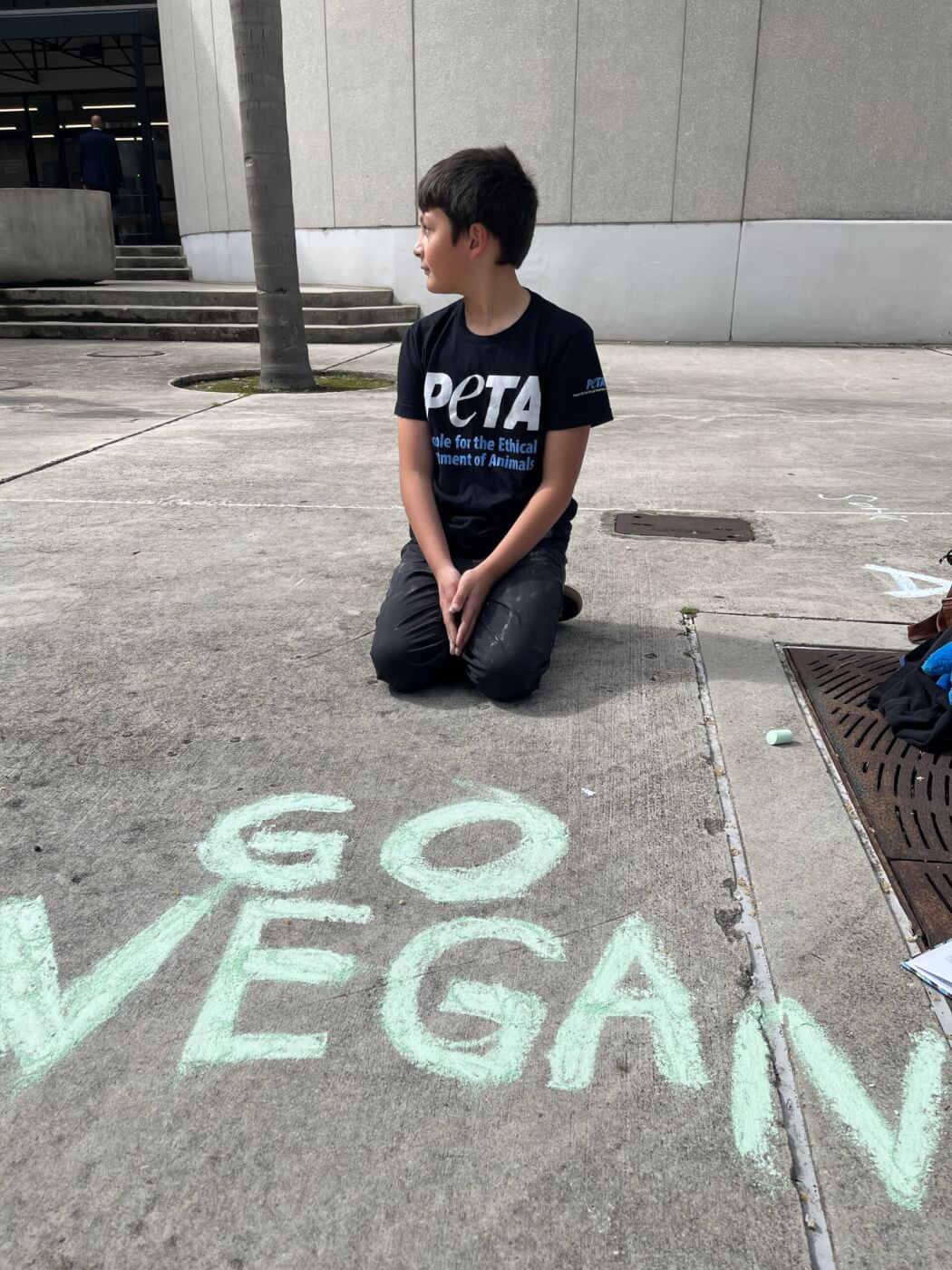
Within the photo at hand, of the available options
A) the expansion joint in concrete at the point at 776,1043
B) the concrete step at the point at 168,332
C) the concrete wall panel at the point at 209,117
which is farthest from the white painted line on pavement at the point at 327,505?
the concrete wall panel at the point at 209,117

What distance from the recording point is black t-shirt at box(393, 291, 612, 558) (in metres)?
2.95

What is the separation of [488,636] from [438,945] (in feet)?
3.79

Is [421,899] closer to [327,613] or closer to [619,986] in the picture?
[619,986]

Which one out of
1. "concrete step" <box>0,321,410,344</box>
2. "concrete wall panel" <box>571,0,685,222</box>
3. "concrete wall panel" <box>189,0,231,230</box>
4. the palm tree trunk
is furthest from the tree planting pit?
"concrete wall panel" <box>189,0,231,230</box>

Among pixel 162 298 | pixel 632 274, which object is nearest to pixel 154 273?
pixel 162 298

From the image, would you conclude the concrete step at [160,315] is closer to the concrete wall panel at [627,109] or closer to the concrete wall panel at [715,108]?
the concrete wall panel at [627,109]

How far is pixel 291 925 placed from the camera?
6.40ft

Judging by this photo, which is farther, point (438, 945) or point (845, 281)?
point (845, 281)

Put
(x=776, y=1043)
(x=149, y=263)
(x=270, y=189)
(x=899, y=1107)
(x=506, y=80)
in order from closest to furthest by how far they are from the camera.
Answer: (x=899, y=1107), (x=776, y=1043), (x=270, y=189), (x=506, y=80), (x=149, y=263)

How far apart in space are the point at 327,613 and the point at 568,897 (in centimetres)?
174

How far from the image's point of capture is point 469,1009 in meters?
1.75

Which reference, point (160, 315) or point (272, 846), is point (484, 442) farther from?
point (160, 315)

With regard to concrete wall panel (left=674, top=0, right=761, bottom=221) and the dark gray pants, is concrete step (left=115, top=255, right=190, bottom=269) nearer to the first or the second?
concrete wall panel (left=674, top=0, right=761, bottom=221)

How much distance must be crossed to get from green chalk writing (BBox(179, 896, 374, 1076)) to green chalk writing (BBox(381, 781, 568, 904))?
160 mm
